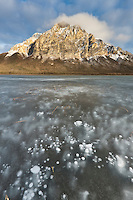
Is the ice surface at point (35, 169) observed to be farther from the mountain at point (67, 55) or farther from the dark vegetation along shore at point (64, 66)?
the mountain at point (67, 55)

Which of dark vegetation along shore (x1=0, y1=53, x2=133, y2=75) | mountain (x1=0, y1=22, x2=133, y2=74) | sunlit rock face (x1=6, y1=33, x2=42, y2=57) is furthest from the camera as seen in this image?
sunlit rock face (x1=6, y1=33, x2=42, y2=57)

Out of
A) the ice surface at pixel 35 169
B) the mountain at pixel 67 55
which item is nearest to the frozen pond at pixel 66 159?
the ice surface at pixel 35 169

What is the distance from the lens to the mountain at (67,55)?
15025 centimetres

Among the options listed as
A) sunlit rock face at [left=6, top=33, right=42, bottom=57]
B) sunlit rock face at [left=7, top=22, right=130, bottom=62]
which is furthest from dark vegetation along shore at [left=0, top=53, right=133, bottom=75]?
sunlit rock face at [left=7, top=22, right=130, bottom=62]

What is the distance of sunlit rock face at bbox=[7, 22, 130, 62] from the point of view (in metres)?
171

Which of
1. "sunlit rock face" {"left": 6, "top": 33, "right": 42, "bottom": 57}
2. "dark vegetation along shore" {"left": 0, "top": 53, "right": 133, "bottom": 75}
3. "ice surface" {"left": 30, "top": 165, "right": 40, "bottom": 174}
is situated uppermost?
"sunlit rock face" {"left": 6, "top": 33, "right": 42, "bottom": 57}

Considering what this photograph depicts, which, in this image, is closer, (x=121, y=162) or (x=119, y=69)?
(x=121, y=162)

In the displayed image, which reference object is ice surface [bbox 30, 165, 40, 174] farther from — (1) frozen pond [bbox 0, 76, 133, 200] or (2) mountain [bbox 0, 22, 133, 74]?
(2) mountain [bbox 0, 22, 133, 74]

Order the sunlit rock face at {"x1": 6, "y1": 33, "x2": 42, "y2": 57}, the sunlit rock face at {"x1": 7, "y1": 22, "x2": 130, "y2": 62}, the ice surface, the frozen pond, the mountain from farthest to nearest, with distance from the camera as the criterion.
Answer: the sunlit rock face at {"x1": 6, "y1": 33, "x2": 42, "y2": 57} → the sunlit rock face at {"x1": 7, "y1": 22, "x2": 130, "y2": 62} → the mountain → the ice surface → the frozen pond

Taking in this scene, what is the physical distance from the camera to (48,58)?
6535 inches

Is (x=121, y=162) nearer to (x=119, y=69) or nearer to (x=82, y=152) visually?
(x=82, y=152)

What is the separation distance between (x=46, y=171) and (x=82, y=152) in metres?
0.96

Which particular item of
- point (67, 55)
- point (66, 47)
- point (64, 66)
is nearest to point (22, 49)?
point (66, 47)

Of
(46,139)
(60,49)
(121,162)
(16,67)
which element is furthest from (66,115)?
(60,49)
